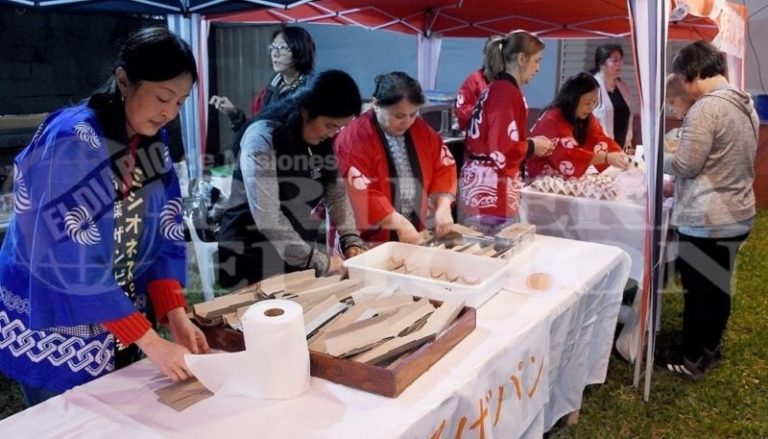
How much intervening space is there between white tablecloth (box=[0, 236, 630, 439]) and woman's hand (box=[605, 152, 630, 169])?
1.44m

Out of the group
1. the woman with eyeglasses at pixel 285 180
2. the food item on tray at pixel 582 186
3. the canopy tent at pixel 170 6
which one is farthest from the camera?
the canopy tent at pixel 170 6

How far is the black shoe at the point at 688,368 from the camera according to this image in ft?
8.18

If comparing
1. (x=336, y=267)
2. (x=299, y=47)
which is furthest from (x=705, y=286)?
(x=299, y=47)

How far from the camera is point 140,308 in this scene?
1285 millimetres

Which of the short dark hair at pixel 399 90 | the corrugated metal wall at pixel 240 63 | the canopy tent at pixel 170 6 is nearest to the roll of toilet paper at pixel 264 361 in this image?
the short dark hair at pixel 399 90

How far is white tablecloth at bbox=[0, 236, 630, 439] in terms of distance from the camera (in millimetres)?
968

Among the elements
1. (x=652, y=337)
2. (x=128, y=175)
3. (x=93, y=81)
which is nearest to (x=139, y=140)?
(x=128, y=175)

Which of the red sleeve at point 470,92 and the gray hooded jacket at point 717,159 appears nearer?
the gray hooded jacket at point 717,159

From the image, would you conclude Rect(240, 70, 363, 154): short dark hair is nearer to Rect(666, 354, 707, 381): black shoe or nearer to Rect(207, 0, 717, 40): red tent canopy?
Rect(666, 354, 707, 381): black shoe

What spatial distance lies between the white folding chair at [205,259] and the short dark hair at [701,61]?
191 centimetres

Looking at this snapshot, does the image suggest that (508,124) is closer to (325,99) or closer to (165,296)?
(325,99)

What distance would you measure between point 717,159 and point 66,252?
208 cm

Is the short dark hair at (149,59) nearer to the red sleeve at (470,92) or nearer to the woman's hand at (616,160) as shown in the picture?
the woman's hand at (616,160)

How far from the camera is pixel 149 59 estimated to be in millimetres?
1062
